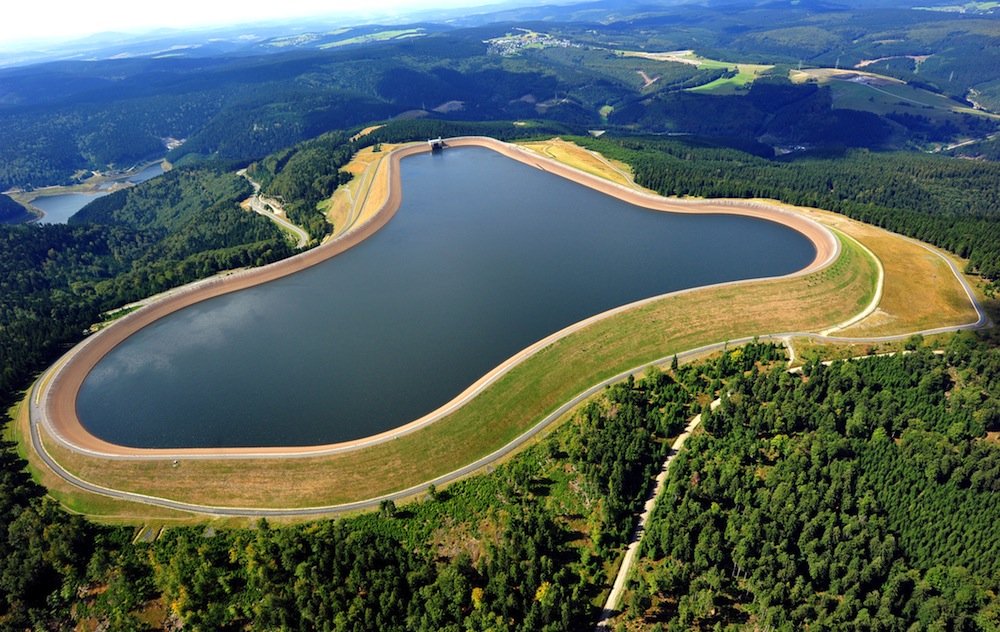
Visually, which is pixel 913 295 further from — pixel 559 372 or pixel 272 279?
pixel 272 279

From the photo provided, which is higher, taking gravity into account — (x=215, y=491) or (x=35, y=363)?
(x=35, y=363)

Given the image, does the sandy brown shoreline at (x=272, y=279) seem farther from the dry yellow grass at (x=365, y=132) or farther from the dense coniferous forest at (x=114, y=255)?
the dry yellow grass at (x=365, y=132)

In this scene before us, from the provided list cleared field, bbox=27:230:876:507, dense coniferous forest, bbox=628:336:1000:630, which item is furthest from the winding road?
dense coniferous forest, bbox=628:336:1000:630

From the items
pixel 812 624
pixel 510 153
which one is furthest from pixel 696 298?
pixel 510 153

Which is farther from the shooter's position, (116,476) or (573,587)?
(116,476)

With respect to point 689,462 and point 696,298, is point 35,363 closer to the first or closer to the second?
point 689,462
